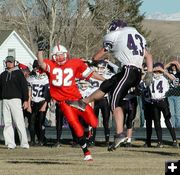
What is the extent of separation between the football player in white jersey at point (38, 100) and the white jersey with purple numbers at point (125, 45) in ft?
19.7

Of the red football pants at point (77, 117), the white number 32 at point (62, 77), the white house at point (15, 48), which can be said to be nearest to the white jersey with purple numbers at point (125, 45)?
the white number 32 at point (62, 77)

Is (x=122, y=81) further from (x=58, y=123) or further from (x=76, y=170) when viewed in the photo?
(x=58, y=123)

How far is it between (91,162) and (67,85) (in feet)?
4.87

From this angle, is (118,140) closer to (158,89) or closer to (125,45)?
(125,45)

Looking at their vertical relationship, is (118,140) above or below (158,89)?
below

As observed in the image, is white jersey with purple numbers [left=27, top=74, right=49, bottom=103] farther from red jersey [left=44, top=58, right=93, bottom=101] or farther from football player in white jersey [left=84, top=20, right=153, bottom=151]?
football player in white jersey [left=84, top=20, right=153, bottom=151]

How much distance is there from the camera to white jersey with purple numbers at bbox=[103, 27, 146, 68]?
45.0ft

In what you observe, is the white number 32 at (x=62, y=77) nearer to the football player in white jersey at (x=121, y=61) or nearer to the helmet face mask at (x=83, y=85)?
the football player in white jersey at (x=121, y=61)

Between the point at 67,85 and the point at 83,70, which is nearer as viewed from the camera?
the point at 67,85

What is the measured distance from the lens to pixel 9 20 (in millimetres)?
61844

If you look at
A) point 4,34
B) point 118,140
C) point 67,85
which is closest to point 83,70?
point 67,85

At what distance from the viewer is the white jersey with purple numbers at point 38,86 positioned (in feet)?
64.9

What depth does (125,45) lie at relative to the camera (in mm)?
13719

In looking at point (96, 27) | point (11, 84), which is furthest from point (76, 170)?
point (96, 27)
